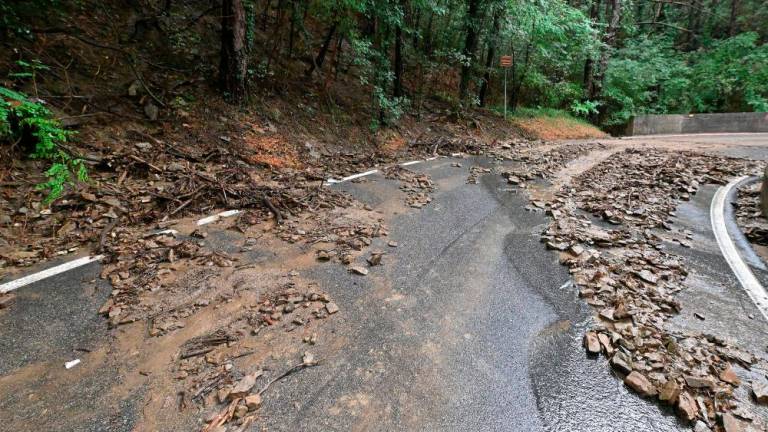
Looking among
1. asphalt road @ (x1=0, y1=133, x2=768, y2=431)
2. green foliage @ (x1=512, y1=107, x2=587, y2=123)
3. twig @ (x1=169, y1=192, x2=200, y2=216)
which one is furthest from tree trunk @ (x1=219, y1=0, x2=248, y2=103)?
green foliage @ (x1=512, y1=107, x2=587, y2=123)

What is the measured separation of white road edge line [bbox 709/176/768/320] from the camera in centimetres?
331

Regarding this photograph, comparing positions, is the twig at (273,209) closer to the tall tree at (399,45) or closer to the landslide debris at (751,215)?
the landslide debris at (751,215)

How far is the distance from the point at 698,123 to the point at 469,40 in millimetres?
11526

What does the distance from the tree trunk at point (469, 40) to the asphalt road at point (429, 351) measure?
34.1ft

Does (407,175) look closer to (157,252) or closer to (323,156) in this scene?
(323,156)

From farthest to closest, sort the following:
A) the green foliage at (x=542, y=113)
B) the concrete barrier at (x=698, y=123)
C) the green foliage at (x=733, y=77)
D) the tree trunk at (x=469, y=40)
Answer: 1. the green foliage at (x=733, y=77)
2. the green foliage at (x=542, y=113)
3. the concrete barrier at (x=698, y=123)
4. the tree trunk at (x=469, y=40)

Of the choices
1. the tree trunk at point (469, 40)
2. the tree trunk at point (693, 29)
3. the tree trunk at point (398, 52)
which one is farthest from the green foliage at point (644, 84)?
the tree trunk at point (398, 52)

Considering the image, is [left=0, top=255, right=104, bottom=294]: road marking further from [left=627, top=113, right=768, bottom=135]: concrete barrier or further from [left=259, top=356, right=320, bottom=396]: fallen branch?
[left=627, top=113, right=768, bottom=135]: concrete barrier

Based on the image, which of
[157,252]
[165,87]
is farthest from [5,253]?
[165,87]

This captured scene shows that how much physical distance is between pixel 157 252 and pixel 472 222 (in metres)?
3.96

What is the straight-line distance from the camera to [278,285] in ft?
10.8

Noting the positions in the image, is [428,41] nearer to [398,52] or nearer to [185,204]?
[398,52]

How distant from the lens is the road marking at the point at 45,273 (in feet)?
9.72

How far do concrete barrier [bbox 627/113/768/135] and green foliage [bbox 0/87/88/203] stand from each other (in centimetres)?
1967
